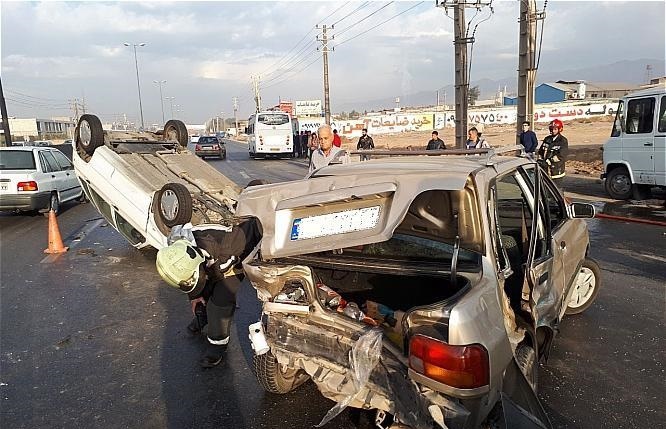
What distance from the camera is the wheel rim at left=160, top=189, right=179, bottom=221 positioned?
233 inches

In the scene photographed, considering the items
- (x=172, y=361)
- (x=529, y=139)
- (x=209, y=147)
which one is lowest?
(x=172, y=361)

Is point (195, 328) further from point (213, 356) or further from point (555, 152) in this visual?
point (555, 152)

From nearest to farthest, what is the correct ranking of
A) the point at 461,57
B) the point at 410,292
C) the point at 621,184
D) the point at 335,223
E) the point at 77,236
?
1. the point at 335,223
2. the point at 410,292
3. the point at 77,236
4. the point at 621,184
5. the point at 461,57

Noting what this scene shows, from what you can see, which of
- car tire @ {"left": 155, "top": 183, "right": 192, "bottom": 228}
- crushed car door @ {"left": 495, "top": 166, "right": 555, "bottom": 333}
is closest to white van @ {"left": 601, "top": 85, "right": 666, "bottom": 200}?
crushed car door @ {"left": 495, "top": 166, "right": 555, "bottom": 333}

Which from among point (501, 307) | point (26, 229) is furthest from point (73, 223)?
point (501, 307)

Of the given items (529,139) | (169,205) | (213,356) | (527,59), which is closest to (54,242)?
(169,205)

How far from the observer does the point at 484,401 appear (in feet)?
7.24

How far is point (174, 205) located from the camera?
5938 millimetres

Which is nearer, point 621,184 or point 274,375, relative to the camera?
point 274,375

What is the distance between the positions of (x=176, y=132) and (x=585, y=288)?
7.52m

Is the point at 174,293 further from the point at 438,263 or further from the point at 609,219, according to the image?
the point at 609,219

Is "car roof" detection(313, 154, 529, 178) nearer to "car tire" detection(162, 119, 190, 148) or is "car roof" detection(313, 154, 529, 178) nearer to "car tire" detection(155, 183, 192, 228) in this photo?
"car tire" detection(155, 183, 192, 228)

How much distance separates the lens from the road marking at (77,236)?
7371mm

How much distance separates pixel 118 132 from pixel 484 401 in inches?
310
